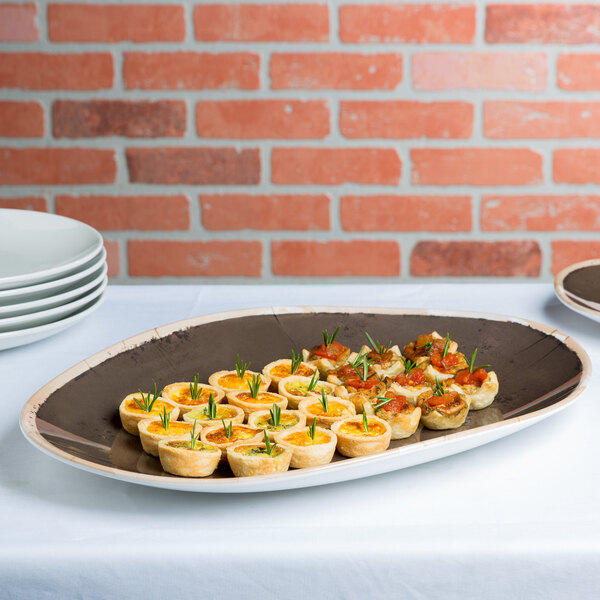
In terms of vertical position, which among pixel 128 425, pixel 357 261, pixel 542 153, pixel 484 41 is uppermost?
pixel 484 41

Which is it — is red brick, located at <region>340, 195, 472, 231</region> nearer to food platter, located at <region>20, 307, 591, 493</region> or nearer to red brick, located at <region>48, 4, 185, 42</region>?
red brick, located at <region>48, 4, 185, 42</region>

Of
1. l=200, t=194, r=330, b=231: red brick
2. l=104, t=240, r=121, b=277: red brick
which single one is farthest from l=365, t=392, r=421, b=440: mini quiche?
l=104, t=240, r=121, b=277: red brick

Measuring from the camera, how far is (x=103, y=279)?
1062 millimetres

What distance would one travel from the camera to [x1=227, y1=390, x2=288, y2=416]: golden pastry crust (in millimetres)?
767

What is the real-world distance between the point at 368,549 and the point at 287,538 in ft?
0.19

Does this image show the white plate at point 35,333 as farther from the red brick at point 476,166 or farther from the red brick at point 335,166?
the red brick at point 476,166

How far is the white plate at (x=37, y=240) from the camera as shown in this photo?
1113mm

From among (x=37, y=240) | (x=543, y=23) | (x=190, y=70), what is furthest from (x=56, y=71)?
(x=543, y=23)

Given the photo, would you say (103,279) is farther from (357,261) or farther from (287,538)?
(357,261)

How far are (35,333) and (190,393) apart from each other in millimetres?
245

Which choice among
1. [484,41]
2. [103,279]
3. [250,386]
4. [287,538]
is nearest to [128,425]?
[250,386]

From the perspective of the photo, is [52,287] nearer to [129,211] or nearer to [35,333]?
[35,333]

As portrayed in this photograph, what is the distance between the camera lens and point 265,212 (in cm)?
179

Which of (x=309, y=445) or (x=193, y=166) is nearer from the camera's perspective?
(x=309, y=445)
